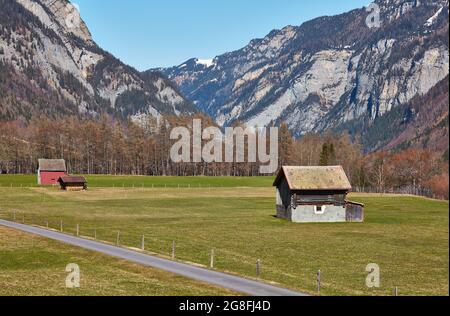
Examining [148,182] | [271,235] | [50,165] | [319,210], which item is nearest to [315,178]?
[319,210]

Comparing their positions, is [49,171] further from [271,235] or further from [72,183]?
[271,235]

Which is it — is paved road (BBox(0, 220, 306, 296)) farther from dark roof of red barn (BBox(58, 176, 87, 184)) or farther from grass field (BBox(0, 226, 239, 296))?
dark roof of red barn (BBox(58, 176, 87, 184))

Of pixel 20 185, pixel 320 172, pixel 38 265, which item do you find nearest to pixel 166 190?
pixel 20 185

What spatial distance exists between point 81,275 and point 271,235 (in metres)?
30.7

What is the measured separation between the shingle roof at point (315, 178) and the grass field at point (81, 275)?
4204 cm

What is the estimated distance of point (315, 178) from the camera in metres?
87.1

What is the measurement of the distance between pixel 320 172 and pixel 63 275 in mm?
56415

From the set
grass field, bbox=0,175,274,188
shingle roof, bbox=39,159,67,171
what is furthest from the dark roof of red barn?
shingle roof, bbox=39,159,67,171

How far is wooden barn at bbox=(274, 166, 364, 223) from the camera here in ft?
278

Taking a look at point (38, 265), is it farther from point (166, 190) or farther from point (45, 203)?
point (166, 190)

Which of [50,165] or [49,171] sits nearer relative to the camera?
[49,171]

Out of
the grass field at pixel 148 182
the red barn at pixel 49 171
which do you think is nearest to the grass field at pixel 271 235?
the red barn at pixel 49 171

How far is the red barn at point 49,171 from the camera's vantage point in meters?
161

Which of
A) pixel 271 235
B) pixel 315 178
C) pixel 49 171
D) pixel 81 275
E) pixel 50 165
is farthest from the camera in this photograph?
pixel 50 165
